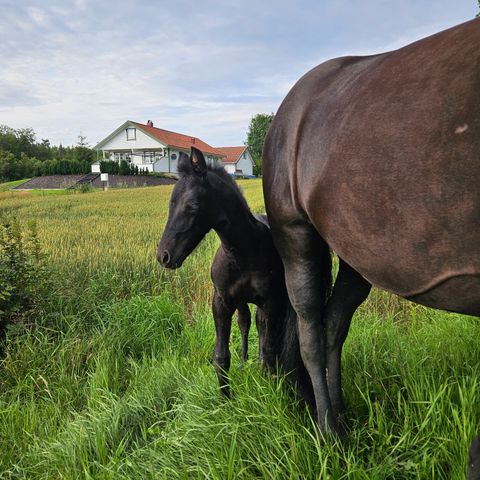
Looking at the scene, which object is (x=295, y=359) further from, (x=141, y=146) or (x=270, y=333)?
(x=141, y=146)

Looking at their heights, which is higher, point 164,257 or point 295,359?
point 164,257

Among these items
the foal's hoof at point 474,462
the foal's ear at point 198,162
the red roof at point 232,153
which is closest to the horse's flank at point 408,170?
the foal's hoof at point 474,462

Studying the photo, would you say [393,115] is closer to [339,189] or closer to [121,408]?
[339,189]

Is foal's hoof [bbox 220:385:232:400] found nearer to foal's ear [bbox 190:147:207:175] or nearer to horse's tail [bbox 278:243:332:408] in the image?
horse's tail [bbox 278:243:332:408]

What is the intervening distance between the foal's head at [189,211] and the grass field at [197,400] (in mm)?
859

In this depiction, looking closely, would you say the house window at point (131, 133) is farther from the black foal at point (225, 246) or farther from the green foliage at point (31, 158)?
the black foal at point (225, 246)

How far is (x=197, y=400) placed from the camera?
2.63 metres

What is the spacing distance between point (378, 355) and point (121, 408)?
66.0 inches

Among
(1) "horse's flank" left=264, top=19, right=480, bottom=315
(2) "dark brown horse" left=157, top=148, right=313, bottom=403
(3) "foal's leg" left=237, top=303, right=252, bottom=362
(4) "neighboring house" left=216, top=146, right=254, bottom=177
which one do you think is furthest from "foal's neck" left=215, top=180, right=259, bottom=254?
(4) "neighboring house" left=216, top=146, right=254, bottom=177

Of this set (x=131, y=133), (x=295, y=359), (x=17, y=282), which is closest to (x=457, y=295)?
(x=295, y=359)

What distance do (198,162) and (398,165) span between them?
1.24 metres

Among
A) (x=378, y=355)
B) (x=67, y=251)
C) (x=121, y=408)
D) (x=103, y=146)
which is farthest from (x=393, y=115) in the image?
(x=103, y=146)

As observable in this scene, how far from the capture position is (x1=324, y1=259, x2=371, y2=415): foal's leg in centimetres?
220

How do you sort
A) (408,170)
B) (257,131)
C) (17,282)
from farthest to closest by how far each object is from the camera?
1. (257,131)
2. (17,282)
3. (408,170)
